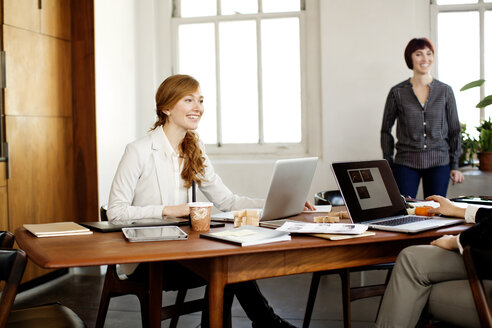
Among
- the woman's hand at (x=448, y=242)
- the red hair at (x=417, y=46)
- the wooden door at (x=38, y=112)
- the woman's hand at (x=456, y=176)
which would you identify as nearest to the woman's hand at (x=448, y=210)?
the woman's hand at (x=448, y=242)

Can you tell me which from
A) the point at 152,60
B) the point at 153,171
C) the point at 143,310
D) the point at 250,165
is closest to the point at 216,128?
the point at 250,165

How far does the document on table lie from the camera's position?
194 centimetres

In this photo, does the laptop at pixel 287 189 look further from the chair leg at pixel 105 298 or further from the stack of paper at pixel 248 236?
the chair leg at pixel 105 298

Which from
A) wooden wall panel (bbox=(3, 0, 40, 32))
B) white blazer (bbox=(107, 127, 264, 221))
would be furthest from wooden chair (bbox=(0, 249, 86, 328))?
wooden wall panel (bbox=(3, 0, 40, 32))

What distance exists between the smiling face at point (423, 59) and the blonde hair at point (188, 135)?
1930 millimetres

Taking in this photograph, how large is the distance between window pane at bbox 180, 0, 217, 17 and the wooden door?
46.5 inches

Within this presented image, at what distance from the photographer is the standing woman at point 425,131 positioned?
13.0 feet

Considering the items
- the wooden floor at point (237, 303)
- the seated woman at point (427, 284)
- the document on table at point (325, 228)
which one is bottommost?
the wooden floor at point (237, 303)

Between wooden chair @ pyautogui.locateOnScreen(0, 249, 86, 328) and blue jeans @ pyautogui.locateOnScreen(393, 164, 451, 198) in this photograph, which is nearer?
wooden chair @ pyautogui.locateOnScreen(0, 249, 86, 328)

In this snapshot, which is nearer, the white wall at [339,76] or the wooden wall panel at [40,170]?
the wooden wall panel at [40,170]

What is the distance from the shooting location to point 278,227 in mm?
2139

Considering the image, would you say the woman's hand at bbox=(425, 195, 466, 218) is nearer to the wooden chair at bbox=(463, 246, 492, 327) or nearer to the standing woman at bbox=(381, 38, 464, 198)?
the wooden chair at bbox=(463, 246, 492, 327)

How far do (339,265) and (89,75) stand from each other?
3.12m

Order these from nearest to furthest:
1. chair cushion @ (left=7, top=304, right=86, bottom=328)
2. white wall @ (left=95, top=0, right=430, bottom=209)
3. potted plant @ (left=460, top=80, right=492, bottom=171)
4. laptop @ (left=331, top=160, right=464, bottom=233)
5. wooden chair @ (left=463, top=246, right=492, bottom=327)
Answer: wooden chair @ (left=463, top=246, right=492, bottom=327) < chair cushion @ (left=7, top=304, right=86, bottom=328) < laptop @ (left=331, top=160, right=464, bottom=233) < potted plant @ (left=460, top=80, right=492, bottom=171) < white wall @ (left=95, top=0, right=430, bottom=209)
